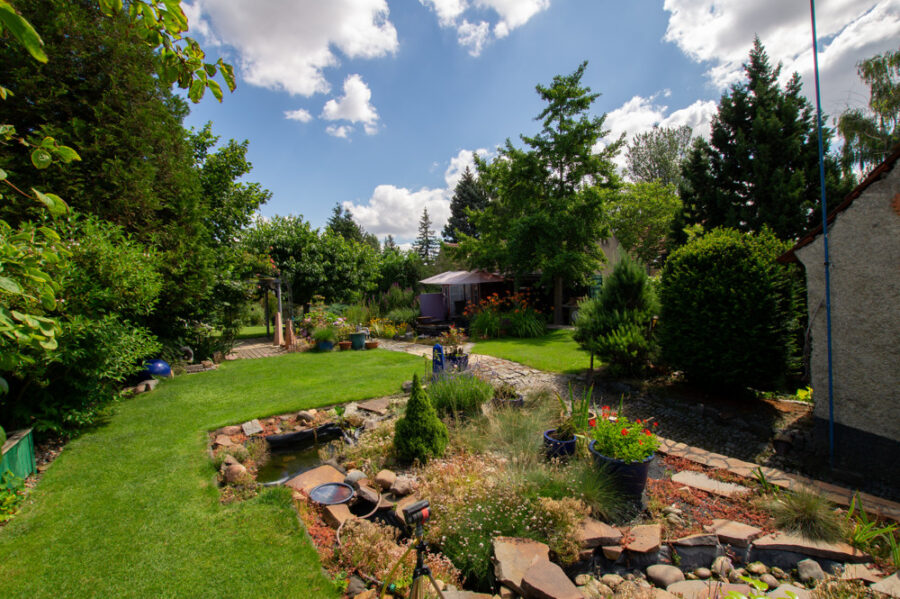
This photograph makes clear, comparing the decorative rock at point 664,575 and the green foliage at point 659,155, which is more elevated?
the green foliage at point 659,155

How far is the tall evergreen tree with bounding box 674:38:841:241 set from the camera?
39.4 ft

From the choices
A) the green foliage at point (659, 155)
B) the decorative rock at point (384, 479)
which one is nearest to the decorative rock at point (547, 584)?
the decorative rock at point (384, 479)

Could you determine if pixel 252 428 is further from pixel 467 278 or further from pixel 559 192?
pixel 559 192

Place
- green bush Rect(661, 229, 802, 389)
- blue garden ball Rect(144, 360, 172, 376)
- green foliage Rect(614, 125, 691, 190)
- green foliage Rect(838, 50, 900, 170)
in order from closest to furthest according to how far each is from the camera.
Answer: green bush Rect(661, 229, 802, 389) → blue garden ball Rect(144, 360, 172, 376) → green foliage Rect(838, 50, 900, 170) → green foliage Rect(614, 125, 691, 190)

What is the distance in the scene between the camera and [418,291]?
20594 millimetres

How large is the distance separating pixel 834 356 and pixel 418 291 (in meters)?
17.1

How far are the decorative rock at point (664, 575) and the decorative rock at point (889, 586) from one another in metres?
1.09

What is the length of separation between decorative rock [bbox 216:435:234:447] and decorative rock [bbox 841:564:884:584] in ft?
19.4

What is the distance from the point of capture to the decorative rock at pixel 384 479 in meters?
3.97

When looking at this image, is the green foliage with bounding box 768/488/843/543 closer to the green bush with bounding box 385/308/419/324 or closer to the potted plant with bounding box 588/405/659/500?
the potted plant with bounding box 588/405/659/500

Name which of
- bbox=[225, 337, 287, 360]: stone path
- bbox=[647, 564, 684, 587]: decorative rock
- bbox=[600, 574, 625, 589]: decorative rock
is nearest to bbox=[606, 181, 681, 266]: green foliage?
A: bbox=[225, 337, 287, 360]: stone path

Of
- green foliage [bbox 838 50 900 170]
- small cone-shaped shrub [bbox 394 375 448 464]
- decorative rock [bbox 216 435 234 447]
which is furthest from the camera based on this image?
green foliage [bbox 838 50 900 170]

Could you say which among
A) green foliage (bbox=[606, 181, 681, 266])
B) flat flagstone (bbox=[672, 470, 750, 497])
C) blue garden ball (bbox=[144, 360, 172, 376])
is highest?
green foliage (bbox=[606, 181, 681, 266])

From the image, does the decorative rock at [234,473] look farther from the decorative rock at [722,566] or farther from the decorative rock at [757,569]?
the decorative rock at [757,569]
